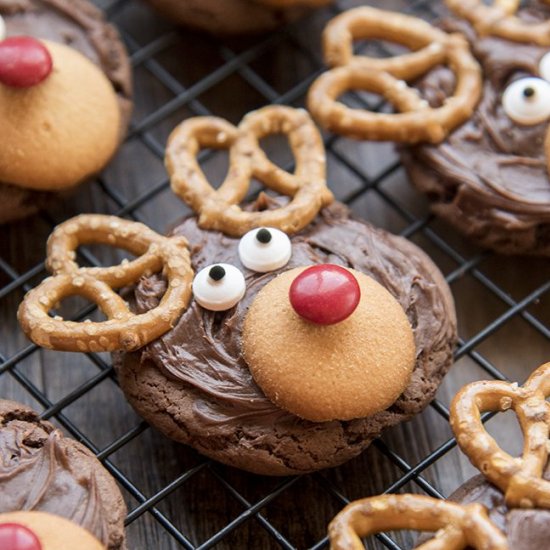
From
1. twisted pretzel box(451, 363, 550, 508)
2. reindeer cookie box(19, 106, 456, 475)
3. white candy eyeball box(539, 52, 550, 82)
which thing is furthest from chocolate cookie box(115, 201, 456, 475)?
white candy eyeball box(539, 52, 550, 82)

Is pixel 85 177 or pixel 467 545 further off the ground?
pixel 85 177

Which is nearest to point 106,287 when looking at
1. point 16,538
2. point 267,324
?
point 267,324

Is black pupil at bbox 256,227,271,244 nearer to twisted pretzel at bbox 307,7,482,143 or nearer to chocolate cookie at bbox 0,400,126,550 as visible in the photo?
twisted pretzel at bbox 307,7,482,143

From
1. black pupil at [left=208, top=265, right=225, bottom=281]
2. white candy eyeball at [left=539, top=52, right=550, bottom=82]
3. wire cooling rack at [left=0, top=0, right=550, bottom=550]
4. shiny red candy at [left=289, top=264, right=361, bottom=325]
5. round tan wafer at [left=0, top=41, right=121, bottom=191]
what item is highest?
round tan wafer at [left=0, top=41, right=121, bottom=191]

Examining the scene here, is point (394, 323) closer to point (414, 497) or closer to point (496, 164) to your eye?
point (414, 497)

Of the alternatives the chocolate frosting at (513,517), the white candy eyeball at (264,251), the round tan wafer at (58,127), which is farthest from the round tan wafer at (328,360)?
the round tan wafer at (58,127)

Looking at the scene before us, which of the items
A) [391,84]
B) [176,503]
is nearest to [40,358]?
[176,503]
